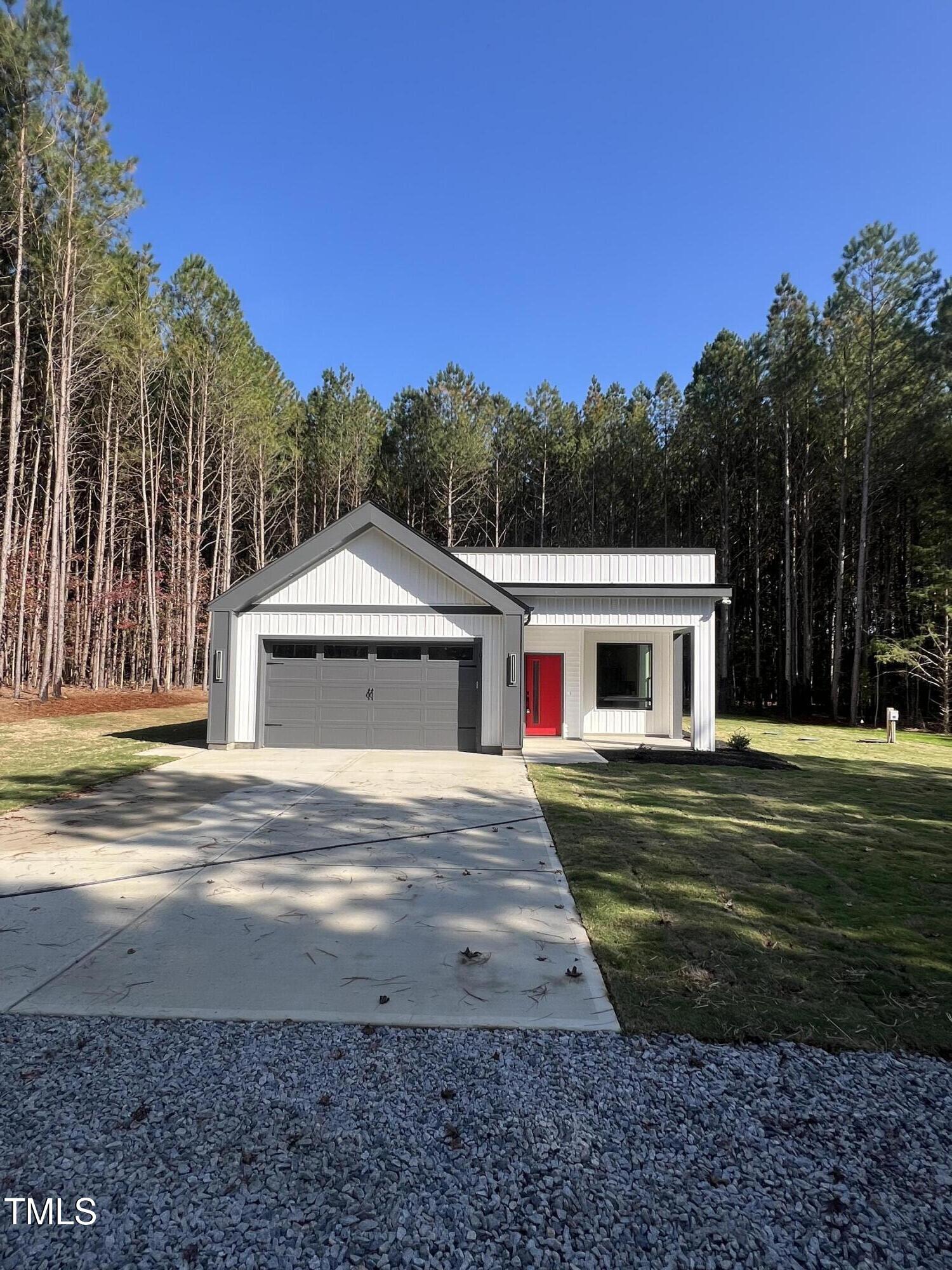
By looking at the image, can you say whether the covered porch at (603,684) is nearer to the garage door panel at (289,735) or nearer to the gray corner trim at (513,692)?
the gray corner trim at (513,692)

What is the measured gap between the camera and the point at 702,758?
1128cm

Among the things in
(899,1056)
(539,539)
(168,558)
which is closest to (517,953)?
(899,1056)

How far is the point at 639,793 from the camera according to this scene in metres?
8.33

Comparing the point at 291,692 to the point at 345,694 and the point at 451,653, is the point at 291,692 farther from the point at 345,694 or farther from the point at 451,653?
the point at 451,653

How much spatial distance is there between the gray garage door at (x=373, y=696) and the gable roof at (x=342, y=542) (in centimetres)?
108

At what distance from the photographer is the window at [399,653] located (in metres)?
12.7

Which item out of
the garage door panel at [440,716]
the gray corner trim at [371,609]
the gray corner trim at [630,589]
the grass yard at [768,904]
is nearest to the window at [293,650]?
the gray corner trim at [371,609]

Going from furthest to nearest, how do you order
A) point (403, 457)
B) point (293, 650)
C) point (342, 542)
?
1. point (403, 457)
2. point (293, 650)
3. point (342, 542)

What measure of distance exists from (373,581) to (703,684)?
7.09m

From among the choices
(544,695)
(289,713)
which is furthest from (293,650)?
(544,695)

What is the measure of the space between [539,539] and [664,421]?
26.8 feet

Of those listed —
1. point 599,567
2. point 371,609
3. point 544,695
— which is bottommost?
point 544,695

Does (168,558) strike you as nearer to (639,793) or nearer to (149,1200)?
(639,793)

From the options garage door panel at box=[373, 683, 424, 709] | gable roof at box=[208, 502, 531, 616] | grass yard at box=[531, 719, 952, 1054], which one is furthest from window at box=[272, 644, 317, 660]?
grass yard at box=[531, 719, 952, 1054]
